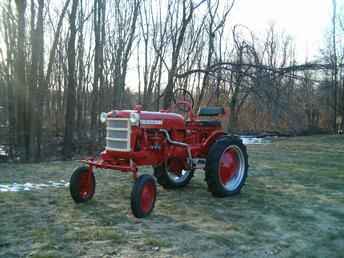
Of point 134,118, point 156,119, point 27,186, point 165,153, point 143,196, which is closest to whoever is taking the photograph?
point 143,196

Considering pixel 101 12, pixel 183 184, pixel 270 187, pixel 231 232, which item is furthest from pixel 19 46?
pixel 231 232

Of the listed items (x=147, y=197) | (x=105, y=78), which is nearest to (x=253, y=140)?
(x=105, y=78)

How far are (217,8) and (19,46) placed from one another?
7274mm

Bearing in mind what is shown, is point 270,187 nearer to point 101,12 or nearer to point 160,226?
point 160,226

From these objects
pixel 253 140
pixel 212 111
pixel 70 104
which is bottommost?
pixel 253 140

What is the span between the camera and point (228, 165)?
17.8ft

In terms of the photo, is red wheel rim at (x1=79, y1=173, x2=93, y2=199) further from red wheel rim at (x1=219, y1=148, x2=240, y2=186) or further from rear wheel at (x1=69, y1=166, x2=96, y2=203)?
red wheel rim at (x1=219, y1=148, x2=240, y2=186)

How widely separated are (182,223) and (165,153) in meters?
1.21

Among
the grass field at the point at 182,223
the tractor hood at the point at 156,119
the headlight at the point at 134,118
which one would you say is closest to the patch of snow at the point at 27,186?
the grass field at the point at 182,223

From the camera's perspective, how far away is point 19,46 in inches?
382

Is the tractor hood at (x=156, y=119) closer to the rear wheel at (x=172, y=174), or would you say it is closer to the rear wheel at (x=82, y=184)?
the rear wheel at (x=172, y=174)

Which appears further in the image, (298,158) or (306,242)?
(298,158)

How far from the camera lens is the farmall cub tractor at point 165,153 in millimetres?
4422

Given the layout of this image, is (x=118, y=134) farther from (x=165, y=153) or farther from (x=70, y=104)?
(x=70, y=104)
